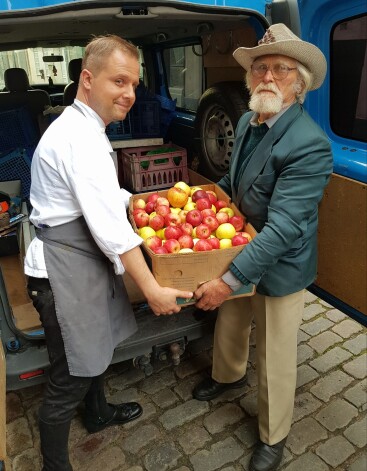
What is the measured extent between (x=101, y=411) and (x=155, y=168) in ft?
9.40

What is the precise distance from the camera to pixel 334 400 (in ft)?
9.82

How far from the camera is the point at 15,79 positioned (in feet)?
18.6

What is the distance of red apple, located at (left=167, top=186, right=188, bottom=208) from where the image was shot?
249 cm

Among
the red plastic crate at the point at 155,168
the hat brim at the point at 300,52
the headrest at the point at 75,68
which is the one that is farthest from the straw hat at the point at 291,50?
the headrest at the point at 75,68

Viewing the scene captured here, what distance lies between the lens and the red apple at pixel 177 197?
8.16ft

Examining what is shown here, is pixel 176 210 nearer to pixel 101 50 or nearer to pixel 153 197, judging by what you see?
pixel 153 197

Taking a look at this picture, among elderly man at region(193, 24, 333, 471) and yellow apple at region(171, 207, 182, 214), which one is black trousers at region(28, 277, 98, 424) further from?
yellow apple at region(171, 207, 182, 214)

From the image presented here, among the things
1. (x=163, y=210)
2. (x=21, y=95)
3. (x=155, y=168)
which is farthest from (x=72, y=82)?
(x=163, y=210)

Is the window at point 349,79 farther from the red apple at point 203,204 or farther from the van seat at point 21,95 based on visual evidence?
the van seat at point 21,95

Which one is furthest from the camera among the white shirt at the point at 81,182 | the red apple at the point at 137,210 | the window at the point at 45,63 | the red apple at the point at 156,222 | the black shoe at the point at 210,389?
the window at the point at 45,63

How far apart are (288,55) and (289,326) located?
1.47 meters

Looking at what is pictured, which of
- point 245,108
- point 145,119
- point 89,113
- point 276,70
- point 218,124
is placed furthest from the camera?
point 145,119

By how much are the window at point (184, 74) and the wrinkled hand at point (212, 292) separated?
317 cm

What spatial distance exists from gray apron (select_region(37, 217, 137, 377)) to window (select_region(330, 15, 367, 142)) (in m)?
1.75
